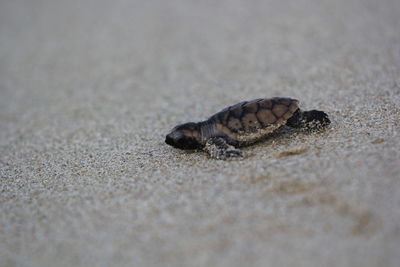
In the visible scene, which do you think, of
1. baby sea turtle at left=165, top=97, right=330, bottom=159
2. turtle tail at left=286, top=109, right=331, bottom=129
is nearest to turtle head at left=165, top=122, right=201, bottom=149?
baby sea turtle at left=165, top=97, right=330, bottom=159

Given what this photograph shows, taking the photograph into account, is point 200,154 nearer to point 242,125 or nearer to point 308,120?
point 242,125

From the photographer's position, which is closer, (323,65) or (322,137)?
(322,137)

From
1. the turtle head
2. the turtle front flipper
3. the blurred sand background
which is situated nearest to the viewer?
the blurred sand background

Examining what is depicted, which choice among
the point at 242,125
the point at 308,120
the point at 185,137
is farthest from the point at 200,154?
the point at 308,120

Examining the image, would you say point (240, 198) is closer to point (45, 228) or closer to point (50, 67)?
point (45, 228)

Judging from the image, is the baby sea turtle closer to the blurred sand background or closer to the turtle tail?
the turtle tail

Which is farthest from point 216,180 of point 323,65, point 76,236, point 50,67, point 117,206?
point 50,67
